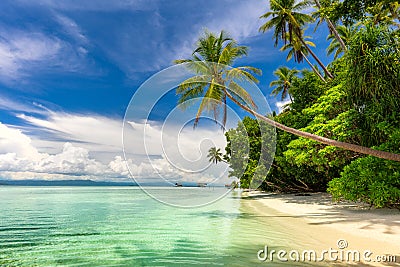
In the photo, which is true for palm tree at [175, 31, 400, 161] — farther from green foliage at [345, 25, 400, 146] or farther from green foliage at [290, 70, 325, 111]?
green foliage at [290, 70, 325, 111]

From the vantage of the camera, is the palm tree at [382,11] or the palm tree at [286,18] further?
the palm tree at [286,18]

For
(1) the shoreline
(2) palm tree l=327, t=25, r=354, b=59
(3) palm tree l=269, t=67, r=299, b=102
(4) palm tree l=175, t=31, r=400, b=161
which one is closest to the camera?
(1) the shoreline

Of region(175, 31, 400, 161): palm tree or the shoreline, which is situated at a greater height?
region(175, 31, 400, 161): palm tree

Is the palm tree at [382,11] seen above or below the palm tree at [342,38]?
below

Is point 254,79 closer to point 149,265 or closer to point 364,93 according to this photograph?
point 364,93

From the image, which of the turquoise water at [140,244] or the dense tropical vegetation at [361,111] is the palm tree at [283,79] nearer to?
the dense tropical vegetation at [361,111]

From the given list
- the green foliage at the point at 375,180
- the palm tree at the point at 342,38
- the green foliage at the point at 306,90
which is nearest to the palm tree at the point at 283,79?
the palm tree at the point at 342,38

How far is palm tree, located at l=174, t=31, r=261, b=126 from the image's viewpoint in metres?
12.5

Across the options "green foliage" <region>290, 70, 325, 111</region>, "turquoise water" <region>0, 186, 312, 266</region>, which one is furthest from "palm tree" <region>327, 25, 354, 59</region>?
"turquoise water" <region>0, 186, 312, 266</region>

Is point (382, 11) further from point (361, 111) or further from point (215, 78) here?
point (215, 78)

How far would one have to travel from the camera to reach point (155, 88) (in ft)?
30.5

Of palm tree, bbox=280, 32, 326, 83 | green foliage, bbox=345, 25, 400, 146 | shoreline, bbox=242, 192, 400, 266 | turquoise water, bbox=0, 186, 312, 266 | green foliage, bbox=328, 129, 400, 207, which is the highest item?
palm tree, bbox=280, 32, 326, 83

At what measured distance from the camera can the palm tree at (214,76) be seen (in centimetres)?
1254

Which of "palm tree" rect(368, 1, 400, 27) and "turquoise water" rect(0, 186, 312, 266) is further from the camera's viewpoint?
"palm tree" rect(368, 1, 400, 27)
